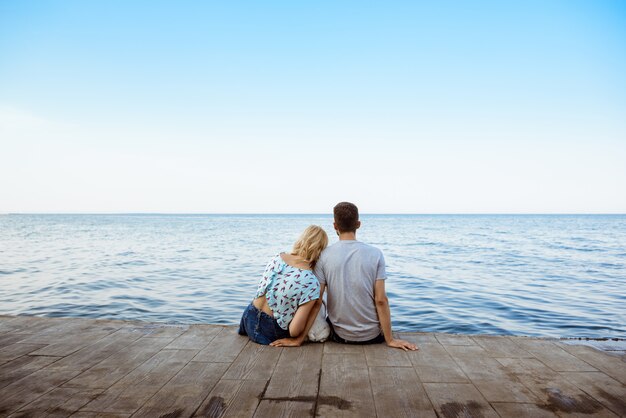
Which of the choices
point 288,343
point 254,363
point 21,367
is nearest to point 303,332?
point 288,343

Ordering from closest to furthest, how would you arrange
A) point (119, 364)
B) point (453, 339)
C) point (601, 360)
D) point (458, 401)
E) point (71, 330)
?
point (458, 401), point (119, 364), point (601, 360), point (453, 339), point (71, 330)

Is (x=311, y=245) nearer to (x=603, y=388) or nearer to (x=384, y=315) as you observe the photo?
(x=384, y=315)

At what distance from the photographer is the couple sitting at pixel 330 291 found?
3836 millimetres

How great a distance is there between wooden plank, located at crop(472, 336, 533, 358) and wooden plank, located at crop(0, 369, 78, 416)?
342 centimetres

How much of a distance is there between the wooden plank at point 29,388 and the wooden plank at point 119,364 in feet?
0.37

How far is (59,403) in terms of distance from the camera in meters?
2.73

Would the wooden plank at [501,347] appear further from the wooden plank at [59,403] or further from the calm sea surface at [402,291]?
the wooden plank at [59,403]

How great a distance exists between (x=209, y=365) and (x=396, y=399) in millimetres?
1519

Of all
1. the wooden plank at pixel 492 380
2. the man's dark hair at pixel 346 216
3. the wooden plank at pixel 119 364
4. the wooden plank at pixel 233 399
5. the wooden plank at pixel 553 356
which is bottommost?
the wooden plank at pixel 553 356

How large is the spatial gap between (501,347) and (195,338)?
9.44 ft

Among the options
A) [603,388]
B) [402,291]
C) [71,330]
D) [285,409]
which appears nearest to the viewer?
[285,409]

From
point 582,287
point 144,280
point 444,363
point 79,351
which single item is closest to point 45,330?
point 79,351

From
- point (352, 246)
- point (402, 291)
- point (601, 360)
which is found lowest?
point (402, 291)

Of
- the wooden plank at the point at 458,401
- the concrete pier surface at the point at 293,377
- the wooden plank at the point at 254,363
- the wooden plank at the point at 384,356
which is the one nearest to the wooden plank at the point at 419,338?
the concrete pier surface at the point at 293,377
